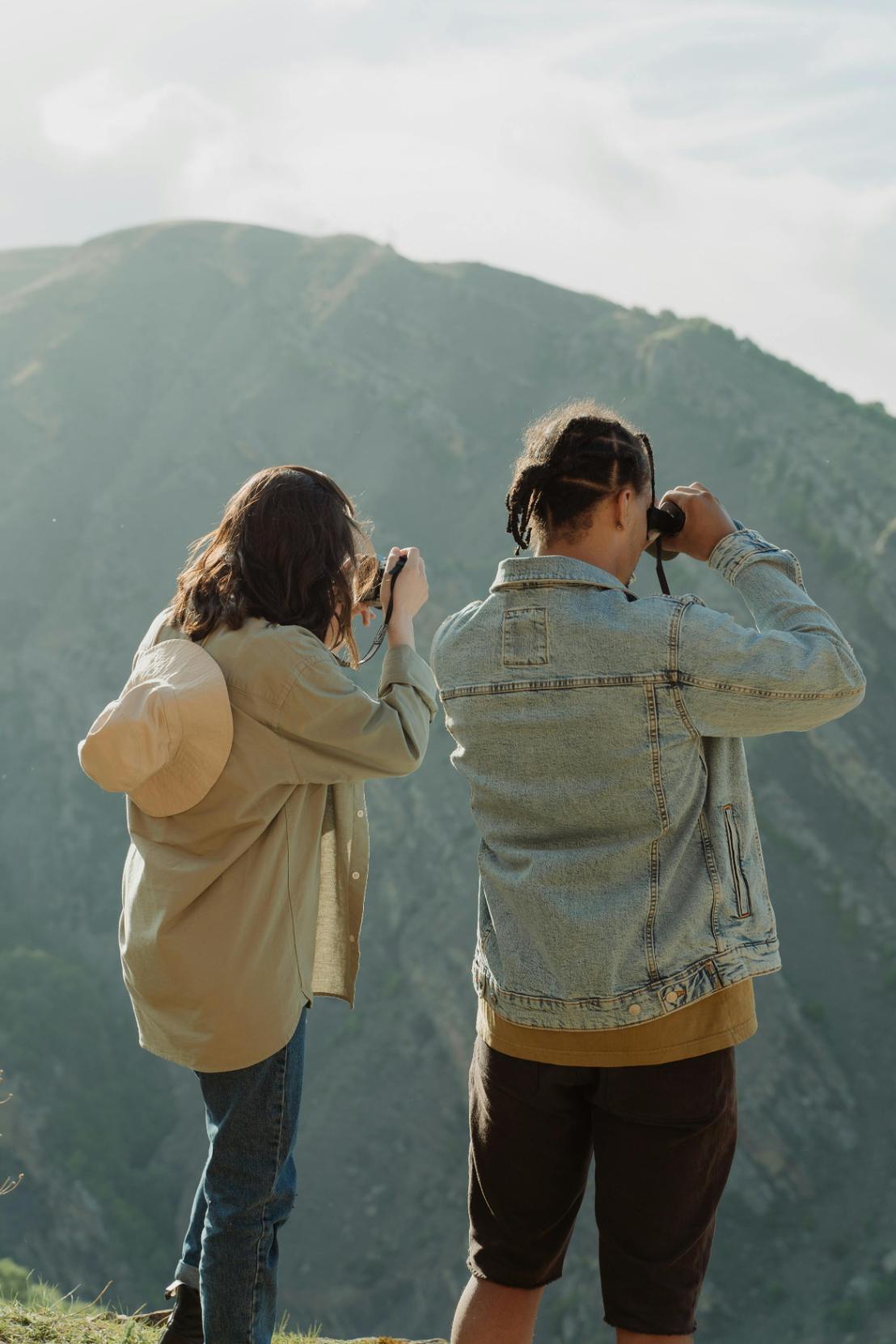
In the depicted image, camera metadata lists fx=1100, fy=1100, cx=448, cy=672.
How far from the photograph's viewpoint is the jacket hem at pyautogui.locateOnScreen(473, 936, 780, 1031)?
1540mm

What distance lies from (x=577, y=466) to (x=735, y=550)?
280 millimetres

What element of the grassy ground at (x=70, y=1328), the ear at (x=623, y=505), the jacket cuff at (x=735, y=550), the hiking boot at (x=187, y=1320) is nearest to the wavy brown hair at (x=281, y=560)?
the ear at (x=623, y=505)

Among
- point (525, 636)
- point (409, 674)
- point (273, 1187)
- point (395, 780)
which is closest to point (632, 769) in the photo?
point (525, 636)

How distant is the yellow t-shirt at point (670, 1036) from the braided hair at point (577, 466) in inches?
28.4

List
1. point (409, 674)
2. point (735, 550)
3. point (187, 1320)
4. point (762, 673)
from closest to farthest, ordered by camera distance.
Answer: point (762, 673) → point (735, 550) → point (409, 674) → point (187, 1320)

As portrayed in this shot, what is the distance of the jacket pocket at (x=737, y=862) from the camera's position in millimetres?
1583

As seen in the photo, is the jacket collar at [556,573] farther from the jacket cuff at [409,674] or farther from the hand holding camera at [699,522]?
the jacket cuff at [409,674]

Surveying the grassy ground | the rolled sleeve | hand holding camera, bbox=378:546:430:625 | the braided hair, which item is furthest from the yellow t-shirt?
the grassy ground

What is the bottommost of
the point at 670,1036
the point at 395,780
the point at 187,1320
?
the point at 395,780

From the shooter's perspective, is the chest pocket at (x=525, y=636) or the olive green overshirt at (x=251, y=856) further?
the olive green overshirt at (x=251, y=856)

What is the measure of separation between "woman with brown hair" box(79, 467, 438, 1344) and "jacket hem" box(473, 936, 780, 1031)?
473mm

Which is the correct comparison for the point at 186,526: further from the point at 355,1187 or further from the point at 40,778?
the point at 355,1187

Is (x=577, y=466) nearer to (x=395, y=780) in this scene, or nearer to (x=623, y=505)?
A: (x=623, y=505)

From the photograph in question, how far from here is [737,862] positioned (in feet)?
5.22
